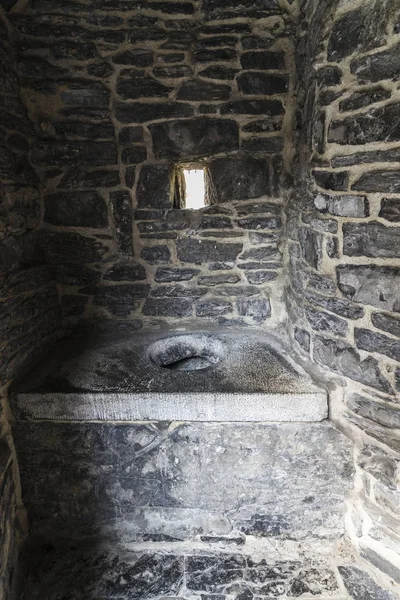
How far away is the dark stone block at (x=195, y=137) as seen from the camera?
2.61 m

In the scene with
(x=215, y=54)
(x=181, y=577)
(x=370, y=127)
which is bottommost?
(x=181, y=577)

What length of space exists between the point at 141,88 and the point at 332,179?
1.57 m

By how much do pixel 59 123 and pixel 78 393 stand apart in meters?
1.96

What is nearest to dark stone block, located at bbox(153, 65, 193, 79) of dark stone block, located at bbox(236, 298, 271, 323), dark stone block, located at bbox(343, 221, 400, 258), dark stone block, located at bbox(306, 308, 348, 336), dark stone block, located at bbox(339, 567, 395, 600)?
dark stone block, located at bbox(343, 221, 400, 258)

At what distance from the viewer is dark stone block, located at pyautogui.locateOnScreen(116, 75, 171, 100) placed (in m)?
2.54

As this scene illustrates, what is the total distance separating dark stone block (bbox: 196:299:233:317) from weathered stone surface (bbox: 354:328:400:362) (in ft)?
4.12

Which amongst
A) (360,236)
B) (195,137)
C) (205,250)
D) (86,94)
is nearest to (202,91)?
(195,137)

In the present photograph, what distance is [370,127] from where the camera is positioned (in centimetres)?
169

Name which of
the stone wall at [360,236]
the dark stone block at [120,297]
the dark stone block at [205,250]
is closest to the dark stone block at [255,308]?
the dark stone block at [205,250]

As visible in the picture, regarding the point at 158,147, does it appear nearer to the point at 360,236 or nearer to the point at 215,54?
the point at 215,54

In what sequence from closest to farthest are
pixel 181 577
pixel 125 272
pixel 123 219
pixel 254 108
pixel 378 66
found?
pixel 378 66 → pixel 181 577 → pixel 254 108 → pixel 123 219 → pixel 125 272

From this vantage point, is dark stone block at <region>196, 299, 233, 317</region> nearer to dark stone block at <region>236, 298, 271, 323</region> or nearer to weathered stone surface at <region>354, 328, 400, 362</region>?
dark stone block at <region>236, 298, 271, 323</region>

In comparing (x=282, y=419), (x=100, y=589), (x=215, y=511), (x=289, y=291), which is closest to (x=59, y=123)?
(x=289, y=291)

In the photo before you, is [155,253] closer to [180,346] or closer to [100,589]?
[180,346]
